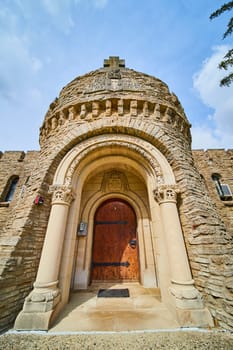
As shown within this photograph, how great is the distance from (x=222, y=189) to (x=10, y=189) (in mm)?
12197

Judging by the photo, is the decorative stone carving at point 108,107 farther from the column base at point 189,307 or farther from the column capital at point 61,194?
the column base at point 189,307

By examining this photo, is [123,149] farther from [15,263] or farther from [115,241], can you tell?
[15,263]

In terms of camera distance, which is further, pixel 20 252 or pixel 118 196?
pixel 118 196

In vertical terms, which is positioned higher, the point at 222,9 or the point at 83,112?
the point at 222,9

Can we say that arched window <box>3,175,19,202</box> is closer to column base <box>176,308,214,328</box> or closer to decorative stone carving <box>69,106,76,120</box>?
decorative stone carving <box>69,106,76,120</box>

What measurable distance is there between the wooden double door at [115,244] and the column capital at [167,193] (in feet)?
5.31

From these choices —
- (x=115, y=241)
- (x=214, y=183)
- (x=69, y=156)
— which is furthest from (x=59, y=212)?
(x=214, y=183)

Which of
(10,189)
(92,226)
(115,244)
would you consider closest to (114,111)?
(92,226)

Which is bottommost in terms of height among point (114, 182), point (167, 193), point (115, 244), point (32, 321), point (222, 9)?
point (32, 321)

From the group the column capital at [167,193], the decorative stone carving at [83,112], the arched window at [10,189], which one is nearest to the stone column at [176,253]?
Answer: the column capital at [167,193]

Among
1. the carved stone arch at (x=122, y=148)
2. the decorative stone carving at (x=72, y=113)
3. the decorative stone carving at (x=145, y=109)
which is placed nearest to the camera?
the carved stone arch at (x=122, y=148)

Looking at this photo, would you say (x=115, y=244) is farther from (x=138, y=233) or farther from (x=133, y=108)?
(x=133, y=108)

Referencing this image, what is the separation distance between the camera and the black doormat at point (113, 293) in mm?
2986

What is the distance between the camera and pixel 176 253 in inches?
99.6
